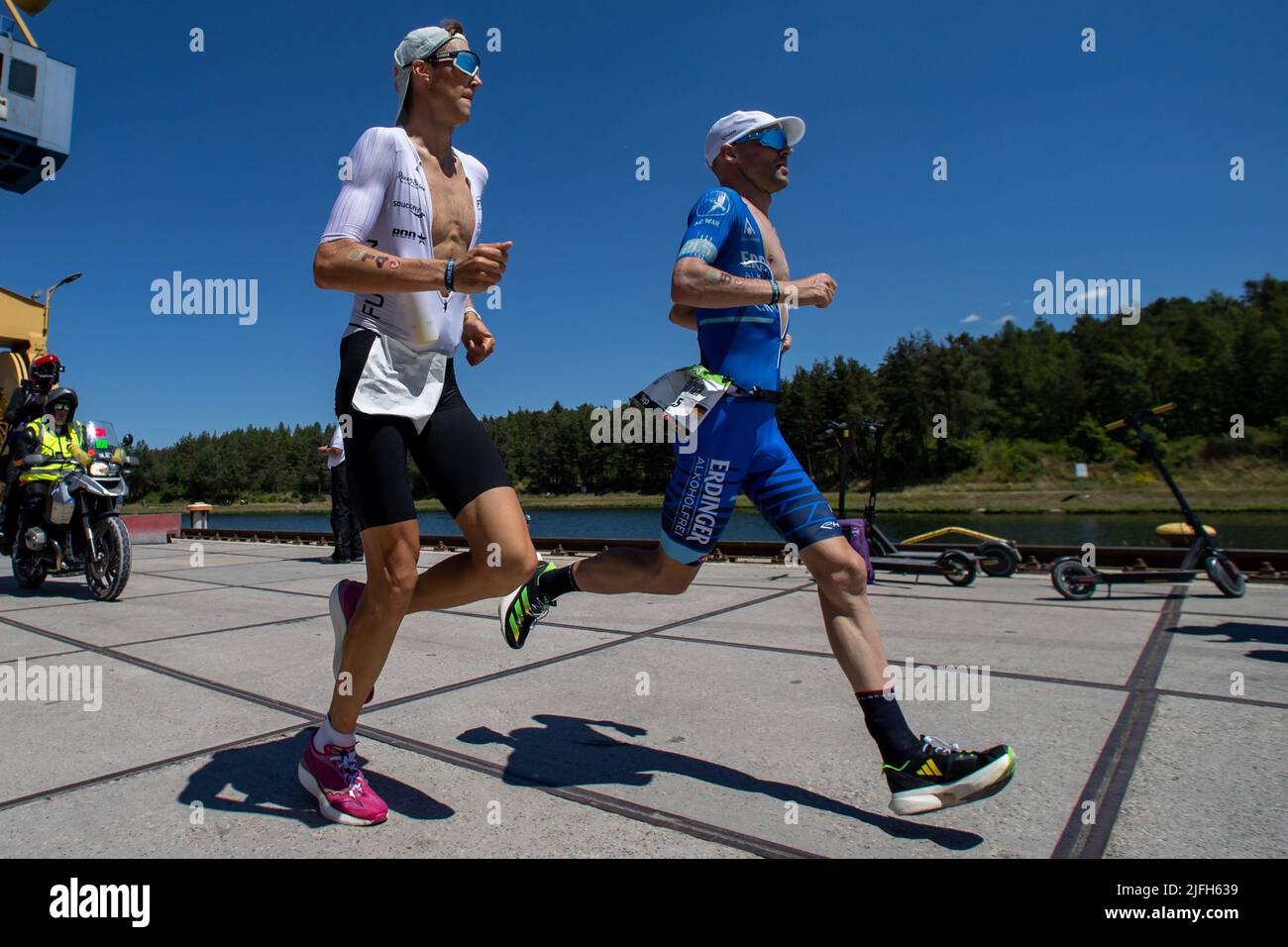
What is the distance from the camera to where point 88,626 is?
4.89 m

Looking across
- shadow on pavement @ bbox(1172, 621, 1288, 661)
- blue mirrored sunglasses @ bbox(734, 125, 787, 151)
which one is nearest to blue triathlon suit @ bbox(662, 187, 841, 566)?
blue mirrored sunglasses @ bbox(734, 125, 787, 151)

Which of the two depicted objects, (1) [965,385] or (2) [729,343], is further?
(1) [965,385]

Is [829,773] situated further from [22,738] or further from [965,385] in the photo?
[965,385]

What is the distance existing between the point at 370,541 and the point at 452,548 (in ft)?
32.4

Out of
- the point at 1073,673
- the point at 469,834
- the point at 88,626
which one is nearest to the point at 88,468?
the point at 88,626

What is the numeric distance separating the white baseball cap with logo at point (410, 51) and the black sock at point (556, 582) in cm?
159

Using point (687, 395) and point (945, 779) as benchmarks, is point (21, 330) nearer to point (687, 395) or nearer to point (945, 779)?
point (687, 395)

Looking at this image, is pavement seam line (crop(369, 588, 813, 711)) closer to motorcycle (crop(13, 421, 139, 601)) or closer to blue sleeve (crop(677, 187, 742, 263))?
blue sleeve (crop(677, 187, 742, 263))

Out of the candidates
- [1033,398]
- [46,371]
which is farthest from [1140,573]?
[1033,398]

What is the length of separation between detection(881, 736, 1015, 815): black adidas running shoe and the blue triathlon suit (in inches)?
26.6

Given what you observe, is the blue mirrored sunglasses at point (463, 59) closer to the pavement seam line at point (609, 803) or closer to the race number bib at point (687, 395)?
the race number bib at point (687, 395)

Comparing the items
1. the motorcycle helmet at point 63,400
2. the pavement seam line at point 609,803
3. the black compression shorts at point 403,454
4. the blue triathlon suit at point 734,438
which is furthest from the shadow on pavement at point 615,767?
the motorcycle helmet at point 63,400

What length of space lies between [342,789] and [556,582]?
3.46ft

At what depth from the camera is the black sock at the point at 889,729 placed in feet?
6.75
